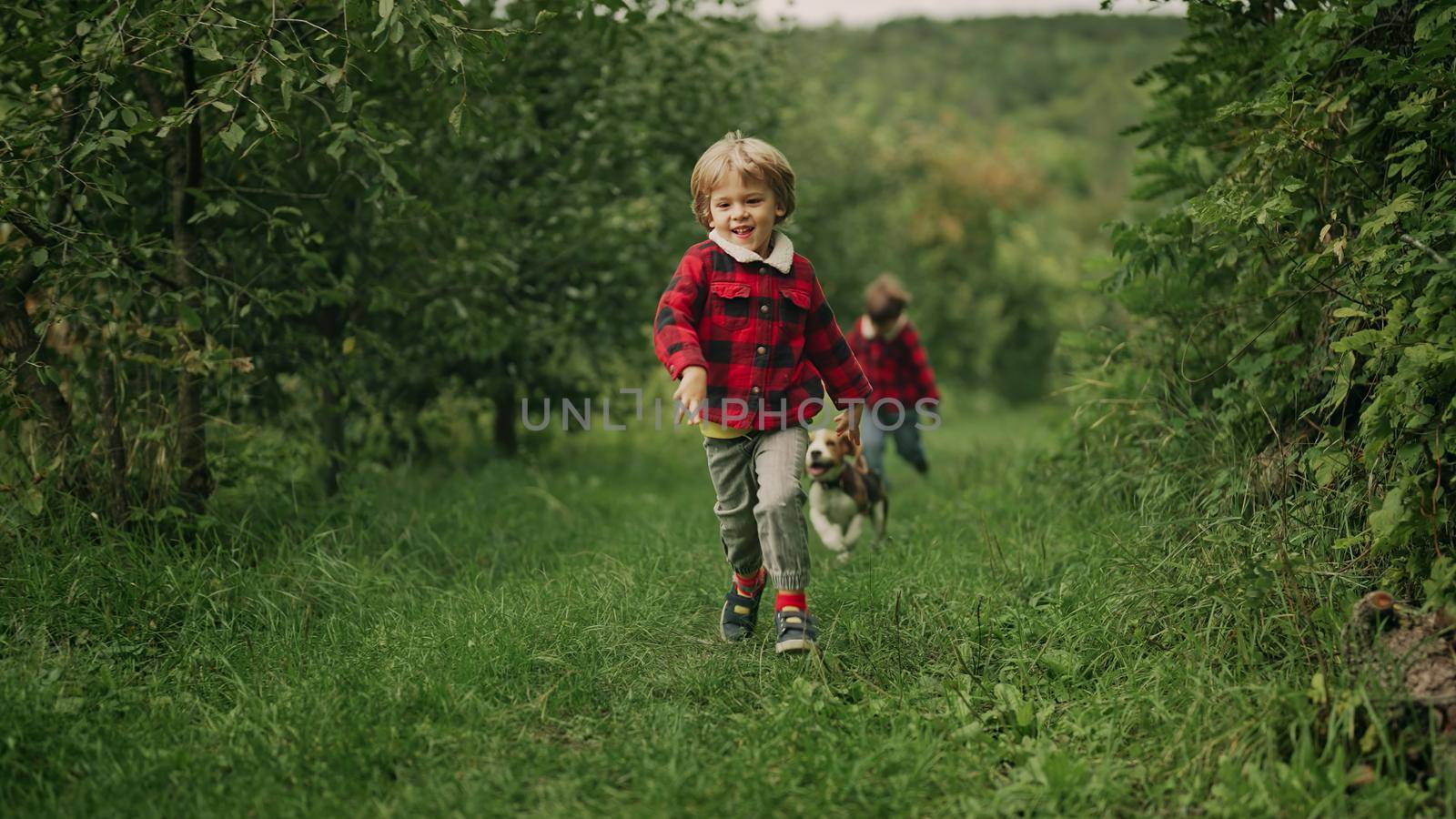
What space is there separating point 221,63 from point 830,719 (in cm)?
356

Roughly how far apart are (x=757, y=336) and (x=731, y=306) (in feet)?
0.45

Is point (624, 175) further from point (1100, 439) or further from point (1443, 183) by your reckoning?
point (1443, 183)

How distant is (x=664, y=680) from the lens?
3426 millimetres

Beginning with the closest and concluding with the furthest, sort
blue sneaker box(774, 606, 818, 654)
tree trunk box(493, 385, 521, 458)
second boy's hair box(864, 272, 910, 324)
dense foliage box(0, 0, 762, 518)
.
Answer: blue sneaker box(774, 606, 818, 654), dense foliage box(0, 0, 762, 518), second boy's hair box(864, 272, 910, 324), tree trunk box(493, 385, 521, 458)

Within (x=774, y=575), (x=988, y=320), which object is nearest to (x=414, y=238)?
(x=774, y=575)

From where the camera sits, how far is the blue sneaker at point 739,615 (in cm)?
390

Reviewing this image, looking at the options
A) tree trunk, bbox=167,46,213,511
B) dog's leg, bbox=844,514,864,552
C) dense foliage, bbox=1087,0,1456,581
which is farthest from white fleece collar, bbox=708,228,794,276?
tree trunk, bbox=167,46,213,511

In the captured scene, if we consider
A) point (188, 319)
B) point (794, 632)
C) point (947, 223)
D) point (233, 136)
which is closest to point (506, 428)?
point (188, 319)

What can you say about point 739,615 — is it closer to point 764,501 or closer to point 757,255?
point 764,501

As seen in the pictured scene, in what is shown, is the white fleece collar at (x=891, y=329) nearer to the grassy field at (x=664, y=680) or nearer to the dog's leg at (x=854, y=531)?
the dog's leg at (x=854, y=531)

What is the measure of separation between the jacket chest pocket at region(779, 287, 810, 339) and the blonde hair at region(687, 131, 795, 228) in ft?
1.03

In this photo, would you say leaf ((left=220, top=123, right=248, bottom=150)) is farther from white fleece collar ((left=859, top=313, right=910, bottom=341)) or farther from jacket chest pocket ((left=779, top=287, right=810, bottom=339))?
white fleece collar ((left=859, top=313, right=910, bottom=341))

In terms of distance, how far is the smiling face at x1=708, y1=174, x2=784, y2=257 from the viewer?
3650 millimetres

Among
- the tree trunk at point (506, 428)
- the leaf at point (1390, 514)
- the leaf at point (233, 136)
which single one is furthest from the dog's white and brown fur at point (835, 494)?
the tree trunk at point (506, 428)
